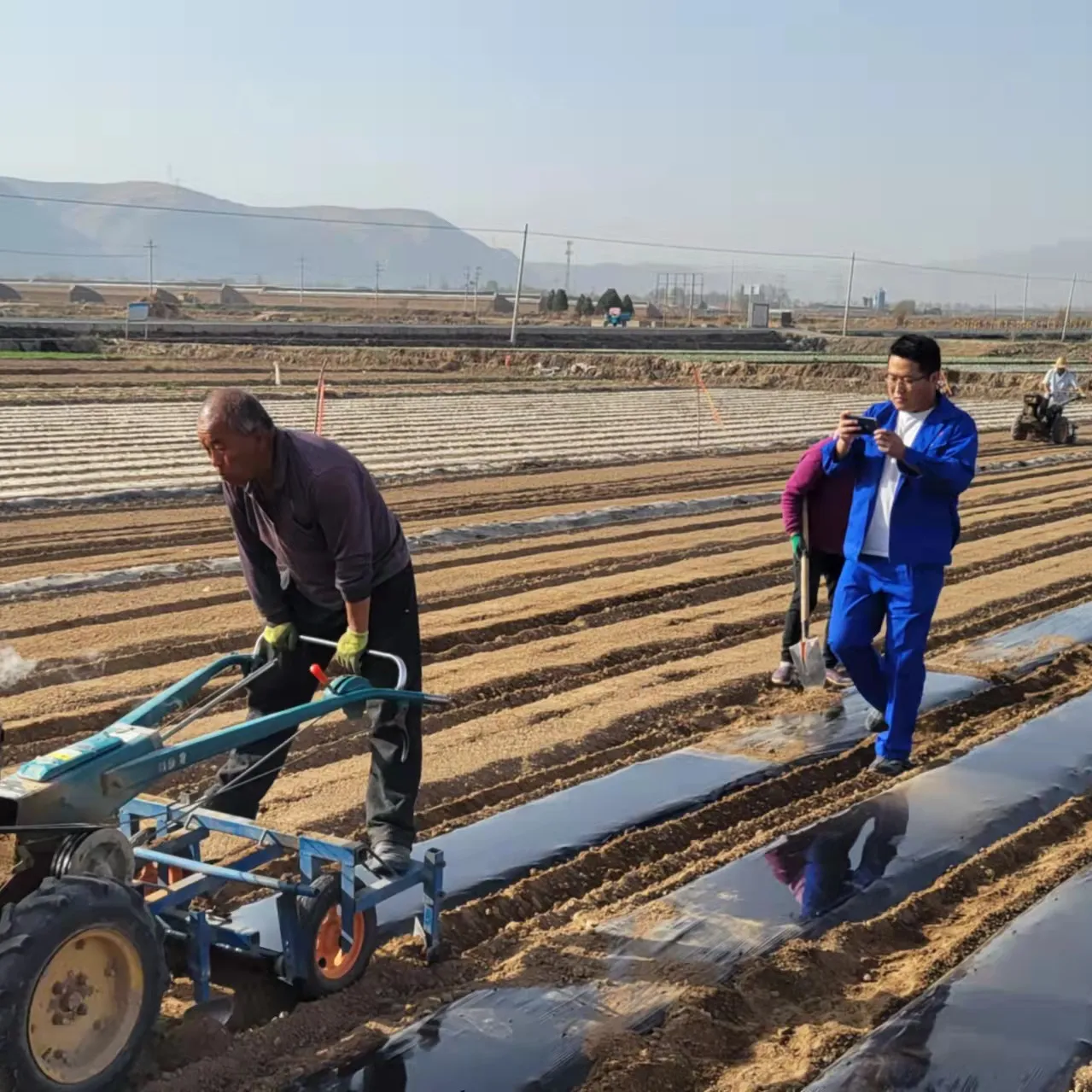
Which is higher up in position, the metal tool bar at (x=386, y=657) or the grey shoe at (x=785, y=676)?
the metal tool bar at (x=386, y=657)

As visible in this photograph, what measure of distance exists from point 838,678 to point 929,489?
6.03 ft

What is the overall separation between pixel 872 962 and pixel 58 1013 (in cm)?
241

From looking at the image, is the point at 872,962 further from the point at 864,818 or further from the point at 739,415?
the point at 739,415

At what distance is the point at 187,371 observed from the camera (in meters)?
31.2

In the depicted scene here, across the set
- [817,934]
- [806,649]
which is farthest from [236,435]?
[806,649]

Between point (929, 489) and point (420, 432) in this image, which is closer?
point (929, 489)

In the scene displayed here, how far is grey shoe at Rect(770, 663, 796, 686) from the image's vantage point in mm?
7270

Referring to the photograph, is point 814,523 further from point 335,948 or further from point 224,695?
point 335,948

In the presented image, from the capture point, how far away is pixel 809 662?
6.80 metres

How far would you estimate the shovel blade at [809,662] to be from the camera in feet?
22.2

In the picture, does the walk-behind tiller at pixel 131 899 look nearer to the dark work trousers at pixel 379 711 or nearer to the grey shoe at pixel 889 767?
the dark work trousers at pixel 379 711

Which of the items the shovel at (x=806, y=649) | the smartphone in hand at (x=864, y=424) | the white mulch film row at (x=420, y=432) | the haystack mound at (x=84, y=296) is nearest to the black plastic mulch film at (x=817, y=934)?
the shovel at (x=806, y=649)

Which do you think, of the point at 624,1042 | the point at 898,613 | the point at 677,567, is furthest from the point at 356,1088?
the point at 677,567

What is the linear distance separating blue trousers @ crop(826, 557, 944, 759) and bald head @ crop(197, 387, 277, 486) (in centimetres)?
310
